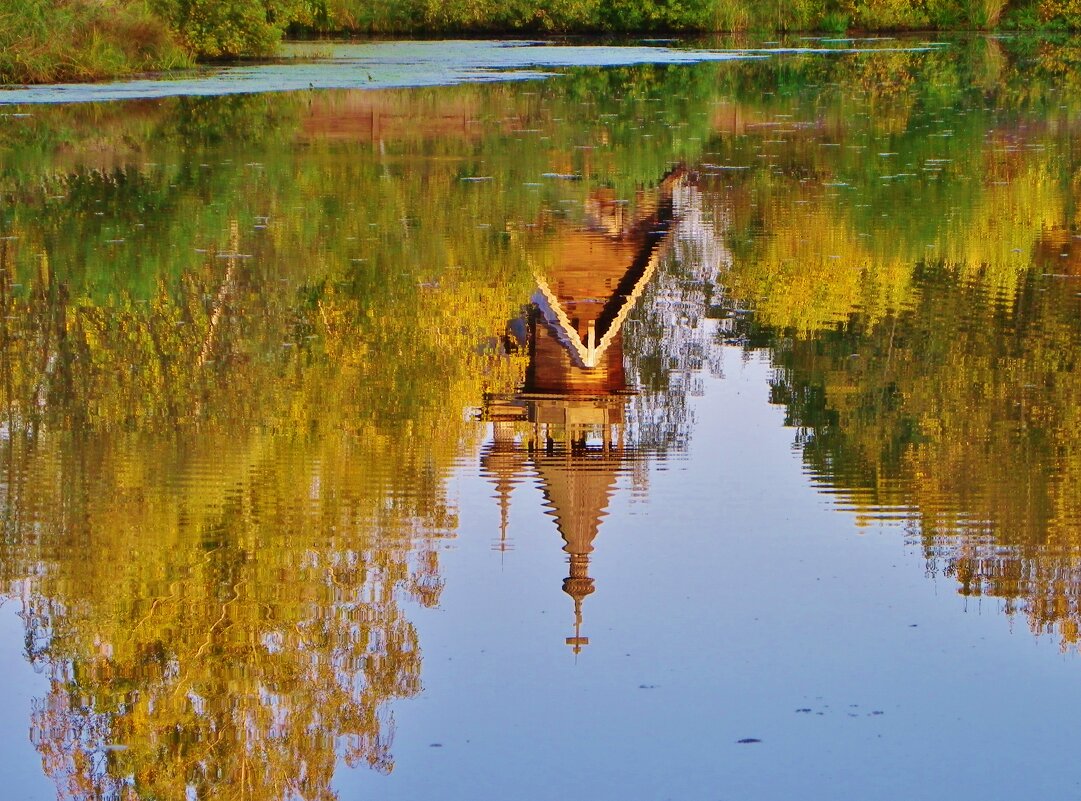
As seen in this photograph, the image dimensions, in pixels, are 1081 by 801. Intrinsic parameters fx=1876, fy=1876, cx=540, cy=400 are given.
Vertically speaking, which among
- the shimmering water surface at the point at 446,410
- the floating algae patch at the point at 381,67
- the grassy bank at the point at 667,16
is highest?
the grassy bank at the point at 667,16

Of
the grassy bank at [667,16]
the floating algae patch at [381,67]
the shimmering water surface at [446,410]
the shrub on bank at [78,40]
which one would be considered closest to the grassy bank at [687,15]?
the grassy bank at [667,16]

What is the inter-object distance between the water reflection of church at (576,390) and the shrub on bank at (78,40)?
21932mm

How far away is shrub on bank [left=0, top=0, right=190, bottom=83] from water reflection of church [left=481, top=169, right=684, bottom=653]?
21.9 metres

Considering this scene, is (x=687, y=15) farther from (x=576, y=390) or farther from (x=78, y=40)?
(x=576, y=390)

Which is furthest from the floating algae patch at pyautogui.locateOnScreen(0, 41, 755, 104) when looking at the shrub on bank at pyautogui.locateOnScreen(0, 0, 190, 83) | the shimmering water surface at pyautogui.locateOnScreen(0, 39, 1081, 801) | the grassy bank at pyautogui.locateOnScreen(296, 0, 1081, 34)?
the shimmering water surface at pyautogui.locateOnScreen(0, 39, 1081, 801)

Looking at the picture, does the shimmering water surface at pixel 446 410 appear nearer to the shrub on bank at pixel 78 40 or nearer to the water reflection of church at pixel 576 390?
the water reflection of church at pixel 576 390

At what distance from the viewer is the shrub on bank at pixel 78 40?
37.5 metres

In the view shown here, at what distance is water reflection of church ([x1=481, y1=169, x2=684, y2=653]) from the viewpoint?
9609 millimetres

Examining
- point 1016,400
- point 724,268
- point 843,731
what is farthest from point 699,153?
point 843,731

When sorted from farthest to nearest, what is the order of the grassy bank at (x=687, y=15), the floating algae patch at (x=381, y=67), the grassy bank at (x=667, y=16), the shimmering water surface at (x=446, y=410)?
the grassy bank at (x=687, y=15) → the grassy bank at (x=667, y=16) → the floating algae patch at (x=381, y=67) → the shimmering water surface at (x=446, y=410)

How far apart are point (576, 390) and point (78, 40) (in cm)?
2984

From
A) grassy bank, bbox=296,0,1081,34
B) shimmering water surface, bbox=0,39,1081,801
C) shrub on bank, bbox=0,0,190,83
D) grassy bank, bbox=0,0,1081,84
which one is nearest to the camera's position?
shimmering water surface, bbox=0,39,1081,801

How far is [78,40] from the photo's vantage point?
3950cm

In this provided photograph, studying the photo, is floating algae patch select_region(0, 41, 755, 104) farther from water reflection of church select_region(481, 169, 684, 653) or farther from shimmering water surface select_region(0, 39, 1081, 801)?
water reflection of church select_region(481, 169, 684, 653)
